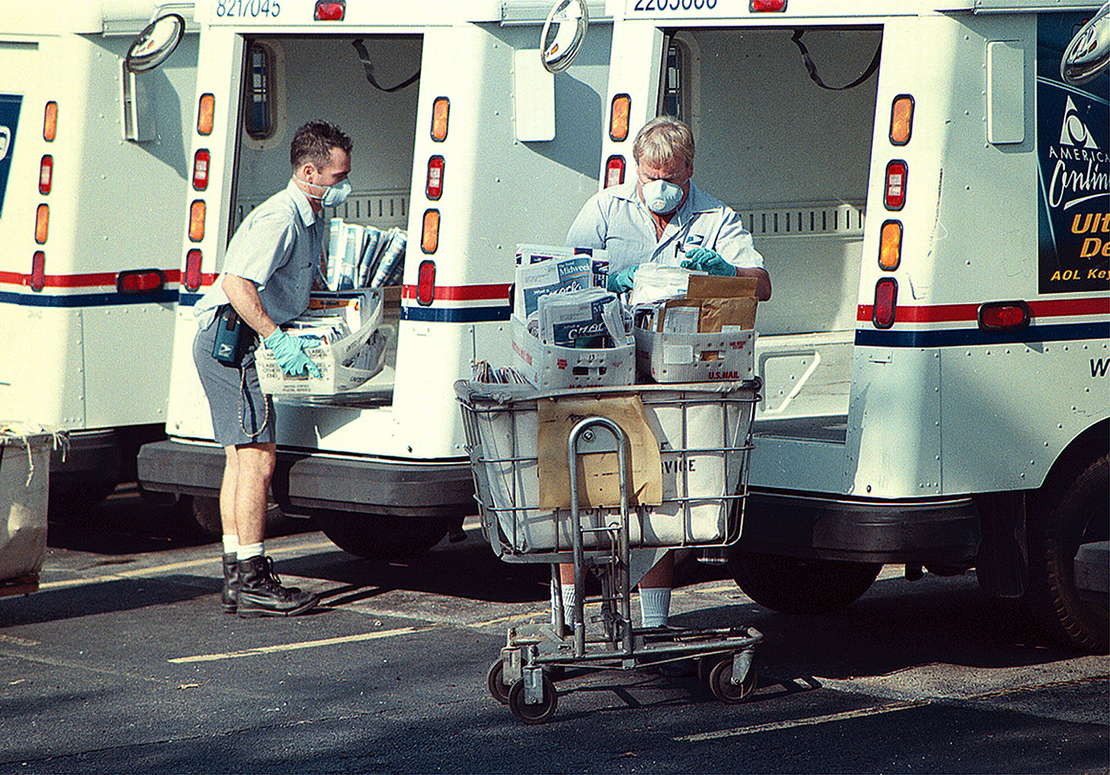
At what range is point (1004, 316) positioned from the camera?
19.6 feet

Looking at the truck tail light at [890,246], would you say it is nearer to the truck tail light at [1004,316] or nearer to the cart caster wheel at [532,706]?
the truck tail light at [1004,316]

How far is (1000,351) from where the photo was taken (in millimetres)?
5977

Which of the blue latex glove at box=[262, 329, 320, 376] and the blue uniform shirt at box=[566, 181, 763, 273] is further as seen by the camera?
the blue latex glove at box=[262, 329, 320, 376]

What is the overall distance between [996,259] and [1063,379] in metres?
0.52

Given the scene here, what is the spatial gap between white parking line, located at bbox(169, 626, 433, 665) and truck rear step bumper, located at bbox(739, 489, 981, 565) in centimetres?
179

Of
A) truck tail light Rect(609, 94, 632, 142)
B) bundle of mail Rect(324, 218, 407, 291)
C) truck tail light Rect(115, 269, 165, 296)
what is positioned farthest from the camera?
truck tail light Rect(115, 269, 165, 296)

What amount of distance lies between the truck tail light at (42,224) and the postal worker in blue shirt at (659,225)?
339cm

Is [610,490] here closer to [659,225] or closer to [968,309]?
[659,225]

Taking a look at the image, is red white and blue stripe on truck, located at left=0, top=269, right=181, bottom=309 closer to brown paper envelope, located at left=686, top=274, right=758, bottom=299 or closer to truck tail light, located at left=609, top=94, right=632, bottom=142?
truck tail light, located at left=609, top=94, right=632, bottom=142

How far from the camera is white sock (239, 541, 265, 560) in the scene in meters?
7.48

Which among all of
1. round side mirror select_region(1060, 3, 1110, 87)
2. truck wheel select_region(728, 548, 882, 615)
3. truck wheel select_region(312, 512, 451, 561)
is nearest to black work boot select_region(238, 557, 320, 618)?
truck wheel select_region(312, 512, 451, 561)

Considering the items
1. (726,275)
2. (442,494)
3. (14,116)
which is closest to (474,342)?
(442,494)

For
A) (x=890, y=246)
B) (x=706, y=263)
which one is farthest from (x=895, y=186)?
(x=706, y=263)

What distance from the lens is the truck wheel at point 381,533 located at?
28.0 feet
